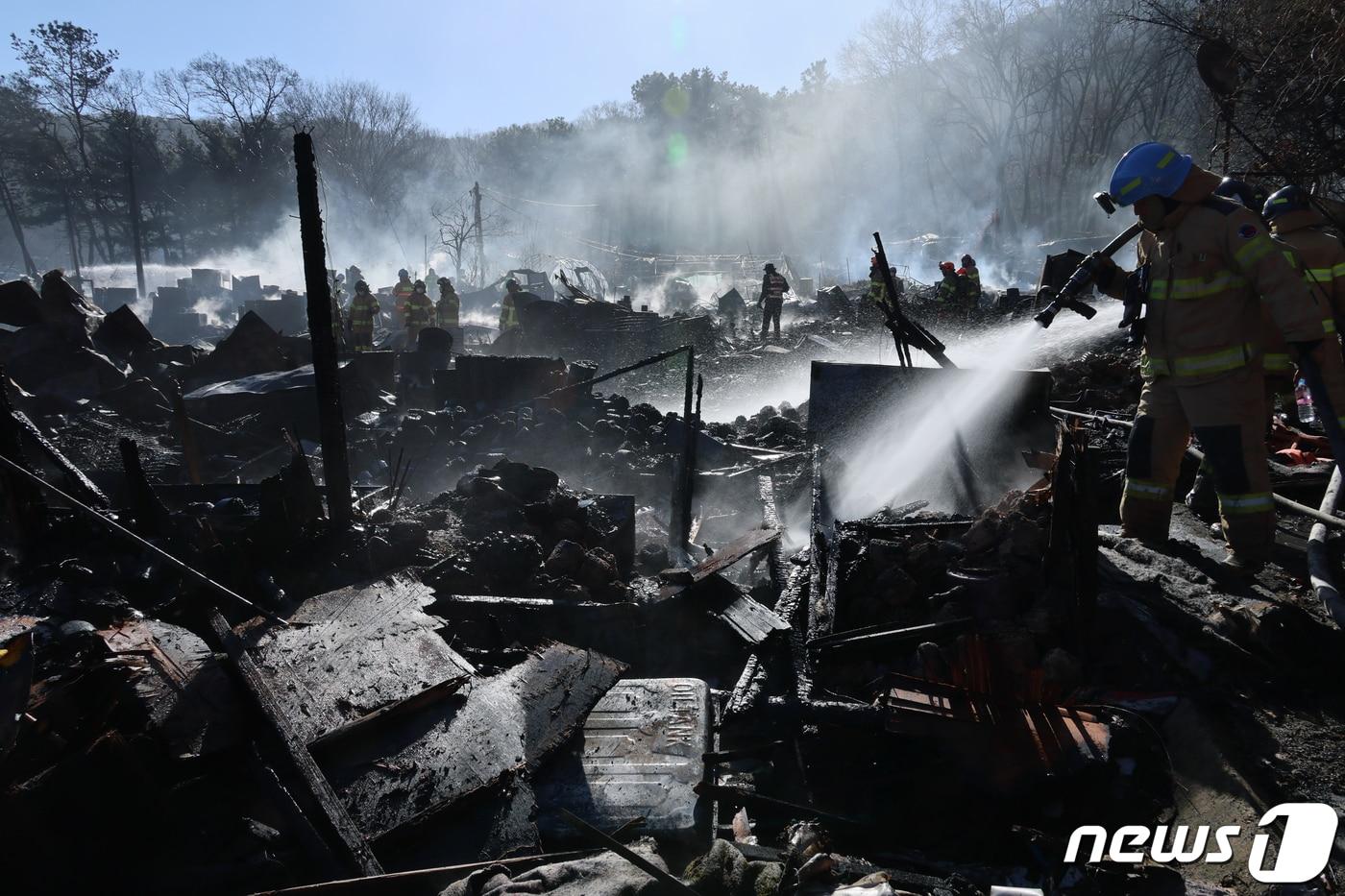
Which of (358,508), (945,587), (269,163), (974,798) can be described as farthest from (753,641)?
(269,163)

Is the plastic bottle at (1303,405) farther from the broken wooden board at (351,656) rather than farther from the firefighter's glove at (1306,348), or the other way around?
the broken wooden board at (351,656)

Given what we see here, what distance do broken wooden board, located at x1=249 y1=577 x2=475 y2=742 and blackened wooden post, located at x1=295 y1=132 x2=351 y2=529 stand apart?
1.22m

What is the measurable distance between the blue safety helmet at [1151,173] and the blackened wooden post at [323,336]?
4997 mm

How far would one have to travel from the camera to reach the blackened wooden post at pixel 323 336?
17.1 ft

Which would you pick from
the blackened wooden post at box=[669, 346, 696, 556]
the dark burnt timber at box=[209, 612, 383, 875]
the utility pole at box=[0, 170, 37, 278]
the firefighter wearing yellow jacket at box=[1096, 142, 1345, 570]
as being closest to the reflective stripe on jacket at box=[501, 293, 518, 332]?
the blackened wooden post at box=[669, 346, 696, 556]

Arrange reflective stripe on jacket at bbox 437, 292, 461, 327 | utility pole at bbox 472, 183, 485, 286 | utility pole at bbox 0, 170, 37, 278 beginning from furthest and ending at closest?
utility pole at bbox 472, 183, 485, 286, utility pole at bbox 0, 170, 37, 278, reflective stripe on jacket at bbox 437, 292, 461, 327

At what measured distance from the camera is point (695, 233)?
53.3 meters

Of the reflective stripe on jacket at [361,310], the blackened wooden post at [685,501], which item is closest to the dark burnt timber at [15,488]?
the blackened wooden post at [685,501]

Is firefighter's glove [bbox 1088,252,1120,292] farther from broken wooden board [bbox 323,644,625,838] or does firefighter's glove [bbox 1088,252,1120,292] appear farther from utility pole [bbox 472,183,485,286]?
utility pole [bbox 472,183,485,286]

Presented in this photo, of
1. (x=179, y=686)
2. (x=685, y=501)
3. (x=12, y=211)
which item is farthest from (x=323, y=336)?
A: (x=12, y=211)

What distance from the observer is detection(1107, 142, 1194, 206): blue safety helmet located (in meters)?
3.90

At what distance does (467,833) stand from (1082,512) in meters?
3.21

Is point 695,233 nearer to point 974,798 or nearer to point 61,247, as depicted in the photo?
point 61,247

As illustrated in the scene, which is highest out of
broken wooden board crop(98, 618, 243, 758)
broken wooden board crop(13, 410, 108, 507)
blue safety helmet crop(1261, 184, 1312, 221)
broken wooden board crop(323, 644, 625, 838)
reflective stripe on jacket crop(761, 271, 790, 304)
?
blue safety helmet crop(1261, 184, 1312, 221)
